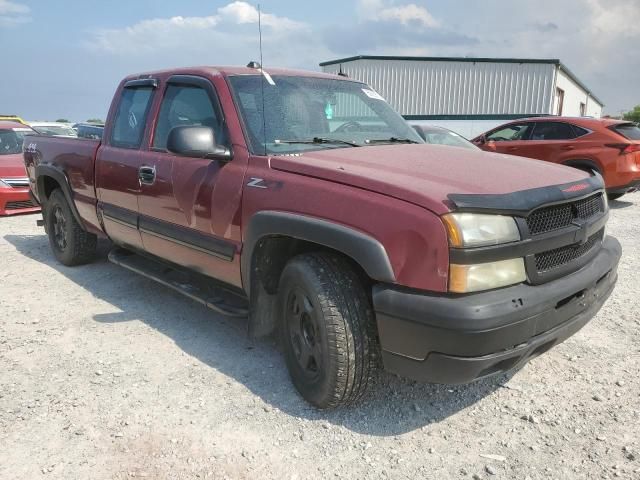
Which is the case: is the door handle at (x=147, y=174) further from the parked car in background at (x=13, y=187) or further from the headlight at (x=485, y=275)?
the parked car in background at (x=13, y=187)

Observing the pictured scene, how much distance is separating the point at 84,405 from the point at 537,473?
2.35 metres

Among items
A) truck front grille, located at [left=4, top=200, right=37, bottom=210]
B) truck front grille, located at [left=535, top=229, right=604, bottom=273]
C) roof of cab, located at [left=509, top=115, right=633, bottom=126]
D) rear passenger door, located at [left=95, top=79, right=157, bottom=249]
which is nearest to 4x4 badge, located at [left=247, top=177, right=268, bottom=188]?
rear passenger door, located at [left=95, top=79, right=157, bottom=249]

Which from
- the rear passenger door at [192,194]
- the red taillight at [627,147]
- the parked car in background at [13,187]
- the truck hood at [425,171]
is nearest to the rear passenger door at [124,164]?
the rear passenger door at [192,194]

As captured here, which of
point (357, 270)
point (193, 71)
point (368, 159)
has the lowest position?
point (357, 270)

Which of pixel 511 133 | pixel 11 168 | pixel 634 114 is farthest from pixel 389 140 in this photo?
pixel 634 114

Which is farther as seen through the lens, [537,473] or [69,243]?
[69,243]

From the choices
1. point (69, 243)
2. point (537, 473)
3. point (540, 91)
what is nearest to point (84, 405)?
point (537, 473)

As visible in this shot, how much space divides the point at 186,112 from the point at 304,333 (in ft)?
6.04

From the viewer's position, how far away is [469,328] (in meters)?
2.19

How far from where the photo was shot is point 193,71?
373 centimetres

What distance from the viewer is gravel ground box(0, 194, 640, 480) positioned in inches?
96.6

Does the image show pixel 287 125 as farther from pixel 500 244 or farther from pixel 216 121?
pixel 500 244

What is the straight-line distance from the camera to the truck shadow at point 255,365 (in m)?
2.85

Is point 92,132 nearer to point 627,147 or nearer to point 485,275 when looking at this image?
point 485,275
